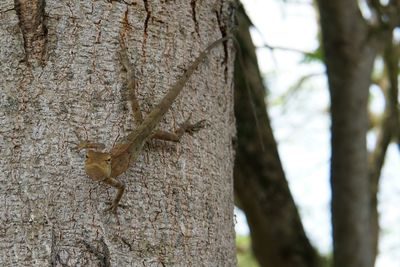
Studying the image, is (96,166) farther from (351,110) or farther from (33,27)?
(351,110)

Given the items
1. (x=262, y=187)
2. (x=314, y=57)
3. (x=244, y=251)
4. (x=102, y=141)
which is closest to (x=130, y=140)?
(x=102, y=141)

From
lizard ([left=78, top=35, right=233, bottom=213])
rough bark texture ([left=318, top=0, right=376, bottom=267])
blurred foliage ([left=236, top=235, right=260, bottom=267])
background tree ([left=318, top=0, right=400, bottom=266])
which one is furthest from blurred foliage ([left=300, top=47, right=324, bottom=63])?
lizard ([left=78, top=35, right=233, bottom=213])

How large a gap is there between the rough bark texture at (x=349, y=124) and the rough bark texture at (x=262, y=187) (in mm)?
303

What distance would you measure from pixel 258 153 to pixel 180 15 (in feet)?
7.54

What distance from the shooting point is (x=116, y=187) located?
72.0 inches

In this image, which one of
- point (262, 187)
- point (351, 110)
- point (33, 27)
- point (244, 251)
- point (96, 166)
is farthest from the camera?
point (244, 251)

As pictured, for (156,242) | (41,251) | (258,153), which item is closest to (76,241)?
(41,251)

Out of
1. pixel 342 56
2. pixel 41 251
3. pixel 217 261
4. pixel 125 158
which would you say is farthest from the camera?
pixel 342 56

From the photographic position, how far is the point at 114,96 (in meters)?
1.91

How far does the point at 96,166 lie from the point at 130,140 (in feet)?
0.43

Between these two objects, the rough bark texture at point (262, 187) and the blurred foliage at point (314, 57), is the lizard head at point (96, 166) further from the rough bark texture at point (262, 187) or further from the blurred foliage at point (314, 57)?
the blurred foliage at point (314, 57)

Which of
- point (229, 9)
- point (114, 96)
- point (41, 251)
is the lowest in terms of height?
point (41, 251)

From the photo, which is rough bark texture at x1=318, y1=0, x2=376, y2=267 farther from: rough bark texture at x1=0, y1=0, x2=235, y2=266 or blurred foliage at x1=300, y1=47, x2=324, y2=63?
rough bark texture at x1=0, y1=0, x2=235, y2=266

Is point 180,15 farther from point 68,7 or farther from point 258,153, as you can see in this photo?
point 258,153
